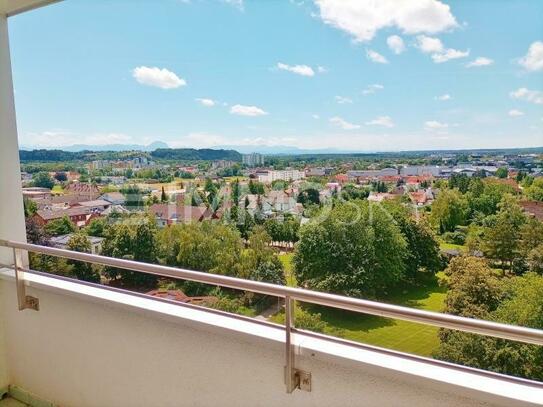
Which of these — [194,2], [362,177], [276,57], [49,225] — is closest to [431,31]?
[276,57]

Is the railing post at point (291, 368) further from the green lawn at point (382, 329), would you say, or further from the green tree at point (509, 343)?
the green tree at point (509, 343)

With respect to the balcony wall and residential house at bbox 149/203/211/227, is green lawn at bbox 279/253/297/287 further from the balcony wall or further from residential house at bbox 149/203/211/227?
the balcony wall

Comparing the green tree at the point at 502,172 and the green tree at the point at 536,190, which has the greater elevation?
the green tree at the point at 502,172

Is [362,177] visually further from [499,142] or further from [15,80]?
[15,80]

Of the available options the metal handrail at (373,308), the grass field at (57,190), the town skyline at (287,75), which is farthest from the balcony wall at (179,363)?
the town skyline at (287,75)

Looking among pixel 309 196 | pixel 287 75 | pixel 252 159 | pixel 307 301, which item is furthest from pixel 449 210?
pixel 287 75

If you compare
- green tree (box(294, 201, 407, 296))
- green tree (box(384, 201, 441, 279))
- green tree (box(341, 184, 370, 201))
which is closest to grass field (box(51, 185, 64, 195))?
green tree (box(294, 201, 407, 296))
